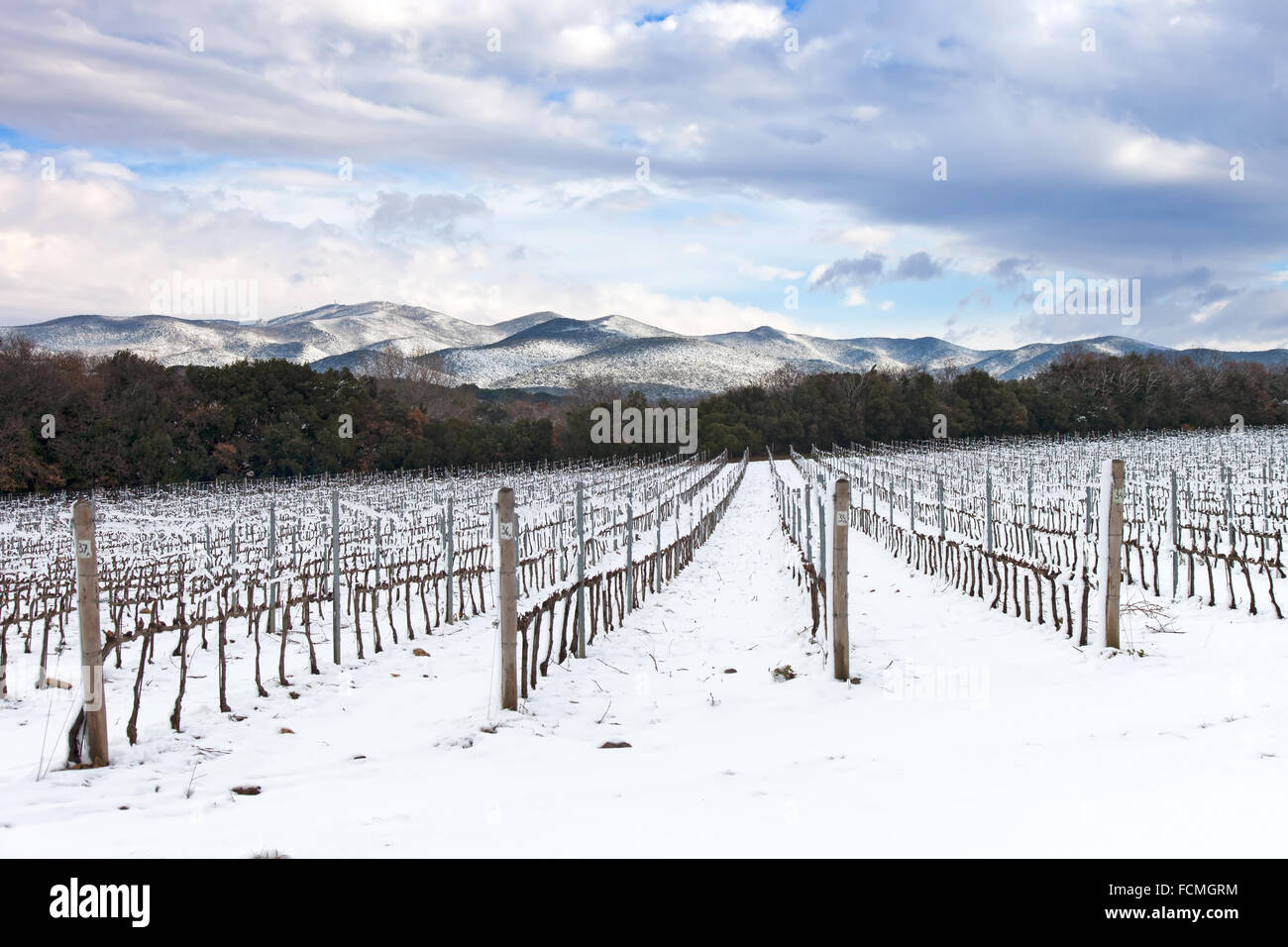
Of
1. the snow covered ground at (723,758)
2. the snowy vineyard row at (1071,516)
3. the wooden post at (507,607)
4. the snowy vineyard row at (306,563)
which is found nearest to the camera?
the snow covered ground at (723,758)

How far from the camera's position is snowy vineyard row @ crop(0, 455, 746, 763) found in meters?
8.55

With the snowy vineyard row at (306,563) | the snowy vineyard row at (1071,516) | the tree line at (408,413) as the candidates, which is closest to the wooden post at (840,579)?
the snowy vineyard row at (1071,516)

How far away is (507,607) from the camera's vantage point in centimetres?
611

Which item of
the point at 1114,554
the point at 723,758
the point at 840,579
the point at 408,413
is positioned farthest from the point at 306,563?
the point at 408,413

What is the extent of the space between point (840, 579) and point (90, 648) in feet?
17.5

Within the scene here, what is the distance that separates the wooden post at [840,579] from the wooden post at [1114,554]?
7.59 ft

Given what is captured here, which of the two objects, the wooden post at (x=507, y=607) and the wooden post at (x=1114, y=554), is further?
the wooden post at (x=1114, y=554)

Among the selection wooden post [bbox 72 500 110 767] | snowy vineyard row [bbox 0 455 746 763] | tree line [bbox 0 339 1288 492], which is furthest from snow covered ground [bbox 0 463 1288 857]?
tree line [bbox 0 339 1288 492]

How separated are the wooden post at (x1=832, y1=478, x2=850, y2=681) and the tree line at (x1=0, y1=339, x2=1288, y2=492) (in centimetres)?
4004

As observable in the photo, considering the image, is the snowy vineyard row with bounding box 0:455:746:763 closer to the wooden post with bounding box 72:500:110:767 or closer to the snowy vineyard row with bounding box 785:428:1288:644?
the wooden post with bounding box 72:500:110:767

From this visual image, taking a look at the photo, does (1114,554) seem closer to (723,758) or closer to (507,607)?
(723,758)

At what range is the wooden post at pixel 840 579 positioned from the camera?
6.69 meters

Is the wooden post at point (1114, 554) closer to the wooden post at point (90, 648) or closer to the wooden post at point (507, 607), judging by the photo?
the wooden post at point (507, 607)

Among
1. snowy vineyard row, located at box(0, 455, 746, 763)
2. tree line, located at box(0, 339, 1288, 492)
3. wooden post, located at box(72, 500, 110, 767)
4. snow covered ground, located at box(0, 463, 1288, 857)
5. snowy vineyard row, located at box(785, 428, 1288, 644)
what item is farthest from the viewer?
tree line, located at box(0, 339, 1288, 492)
